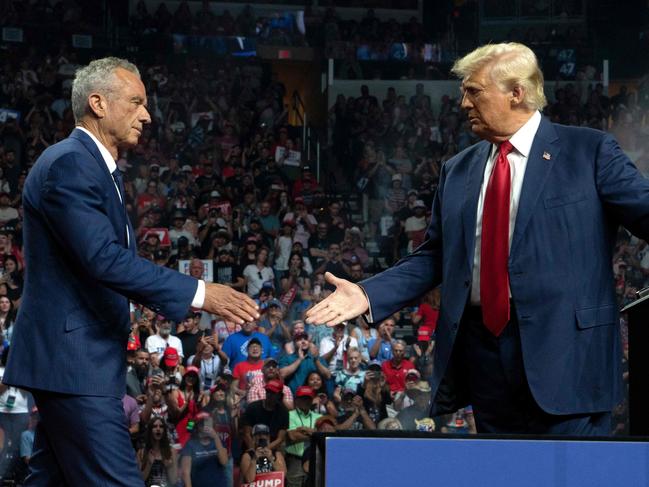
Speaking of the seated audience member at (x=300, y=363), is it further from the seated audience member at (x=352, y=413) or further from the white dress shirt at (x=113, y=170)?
the white dress shirt at (x=113, y=170)

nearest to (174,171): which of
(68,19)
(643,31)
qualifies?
(68,19)

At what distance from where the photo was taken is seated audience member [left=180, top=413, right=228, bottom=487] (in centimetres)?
657

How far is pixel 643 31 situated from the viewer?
1377 cm

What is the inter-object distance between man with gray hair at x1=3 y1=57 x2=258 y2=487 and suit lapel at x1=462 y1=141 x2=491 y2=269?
1.75 feet

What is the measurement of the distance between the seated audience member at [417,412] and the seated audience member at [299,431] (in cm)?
69

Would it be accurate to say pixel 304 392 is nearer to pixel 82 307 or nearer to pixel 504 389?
pixel 82 307

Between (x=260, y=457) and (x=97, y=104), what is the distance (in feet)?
14.4

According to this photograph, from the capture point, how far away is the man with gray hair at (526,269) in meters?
2.08

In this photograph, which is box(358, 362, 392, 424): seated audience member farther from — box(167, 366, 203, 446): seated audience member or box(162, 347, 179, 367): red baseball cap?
box(162, 347, 179, 367): red baseball cap

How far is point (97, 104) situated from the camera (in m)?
2.47

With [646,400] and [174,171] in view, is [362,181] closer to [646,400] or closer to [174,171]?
[174,171]

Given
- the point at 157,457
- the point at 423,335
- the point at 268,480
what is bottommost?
the point at 268,480

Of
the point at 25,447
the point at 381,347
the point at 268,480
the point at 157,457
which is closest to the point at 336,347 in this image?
the point at 381,347

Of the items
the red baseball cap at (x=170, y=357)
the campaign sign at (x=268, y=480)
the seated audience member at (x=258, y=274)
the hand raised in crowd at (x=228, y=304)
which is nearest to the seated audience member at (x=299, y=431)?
the campaign sign at (x=268, y=480)
